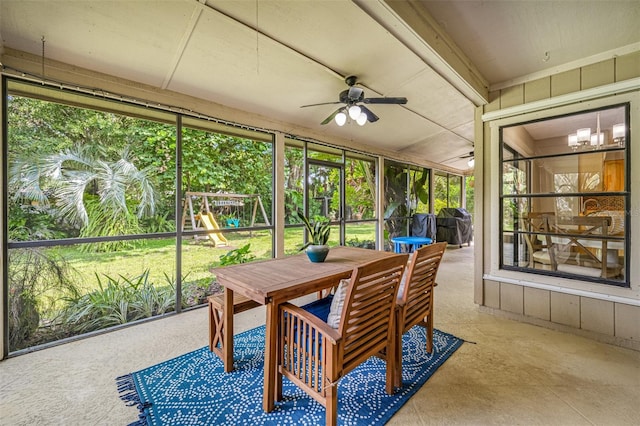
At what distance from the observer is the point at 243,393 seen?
1.83m

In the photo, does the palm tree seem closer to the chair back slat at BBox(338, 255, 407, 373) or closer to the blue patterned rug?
the blue patterned rug

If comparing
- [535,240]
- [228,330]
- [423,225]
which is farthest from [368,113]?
[423,225]

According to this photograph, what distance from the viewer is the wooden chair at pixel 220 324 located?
2.06 meters

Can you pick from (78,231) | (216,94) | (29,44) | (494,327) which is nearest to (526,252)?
(494,327)

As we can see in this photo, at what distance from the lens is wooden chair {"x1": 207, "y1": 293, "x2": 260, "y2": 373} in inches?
81.1

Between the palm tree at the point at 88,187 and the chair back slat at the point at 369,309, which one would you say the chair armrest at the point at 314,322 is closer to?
the chair back slat at the point at 369,309

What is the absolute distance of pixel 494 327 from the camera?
2811 mm

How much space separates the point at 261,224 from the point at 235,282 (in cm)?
217

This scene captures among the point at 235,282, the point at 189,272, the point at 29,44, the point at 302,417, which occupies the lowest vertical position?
the point at 302,417

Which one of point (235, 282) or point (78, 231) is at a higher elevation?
point (78, 231)

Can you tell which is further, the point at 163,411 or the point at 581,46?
the point at 581,46

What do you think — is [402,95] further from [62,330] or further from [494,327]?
[62,330]

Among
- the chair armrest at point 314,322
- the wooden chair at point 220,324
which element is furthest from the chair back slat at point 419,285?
the wooden chair at point 220,324

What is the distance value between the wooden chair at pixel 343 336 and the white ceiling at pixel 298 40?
5.43 ft
